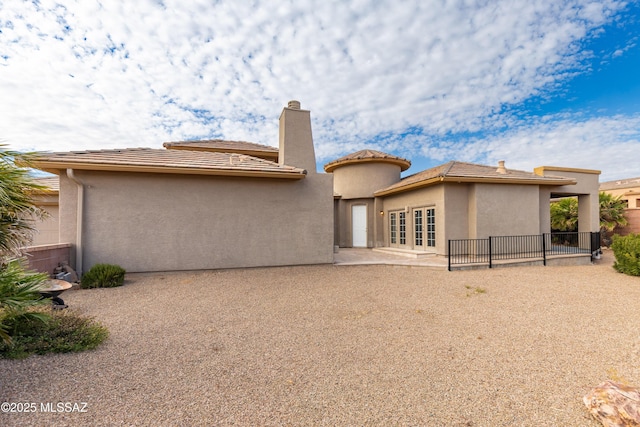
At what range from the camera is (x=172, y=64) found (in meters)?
10.2

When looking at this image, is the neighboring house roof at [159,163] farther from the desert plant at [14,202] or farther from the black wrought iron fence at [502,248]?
the black wrought iron fence at [502,248]

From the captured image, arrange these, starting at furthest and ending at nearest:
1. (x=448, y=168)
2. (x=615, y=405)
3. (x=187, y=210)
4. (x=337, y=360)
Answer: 1. (x=448, y=168)
2. (x=187, y=210)
3. (x=337, y=360)
4. (x=615, y=405)

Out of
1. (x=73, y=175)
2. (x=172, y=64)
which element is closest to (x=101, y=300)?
(x=73, y=175)

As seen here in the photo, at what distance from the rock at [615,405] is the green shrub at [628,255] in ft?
31.6

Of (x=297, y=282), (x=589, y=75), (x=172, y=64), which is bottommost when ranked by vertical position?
(x=297, y=282)

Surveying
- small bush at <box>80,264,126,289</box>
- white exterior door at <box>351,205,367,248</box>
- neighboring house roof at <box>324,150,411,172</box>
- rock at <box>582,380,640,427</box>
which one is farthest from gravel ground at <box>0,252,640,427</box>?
neighboring house roof at <box>324,150,411,172</box>

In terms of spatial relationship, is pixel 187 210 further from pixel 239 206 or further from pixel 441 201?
pixel 441 201

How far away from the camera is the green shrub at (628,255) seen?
889cm

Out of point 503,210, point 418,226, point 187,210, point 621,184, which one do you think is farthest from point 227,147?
point 621,184

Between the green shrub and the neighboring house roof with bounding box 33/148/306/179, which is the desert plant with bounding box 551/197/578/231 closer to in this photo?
the green shrub

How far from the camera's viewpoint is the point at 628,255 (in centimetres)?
907

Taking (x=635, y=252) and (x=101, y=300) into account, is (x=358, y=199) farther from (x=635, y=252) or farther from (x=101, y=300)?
(x=101, y=300)

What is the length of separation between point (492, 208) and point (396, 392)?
1134 cm

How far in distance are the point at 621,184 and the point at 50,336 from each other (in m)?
41.7
